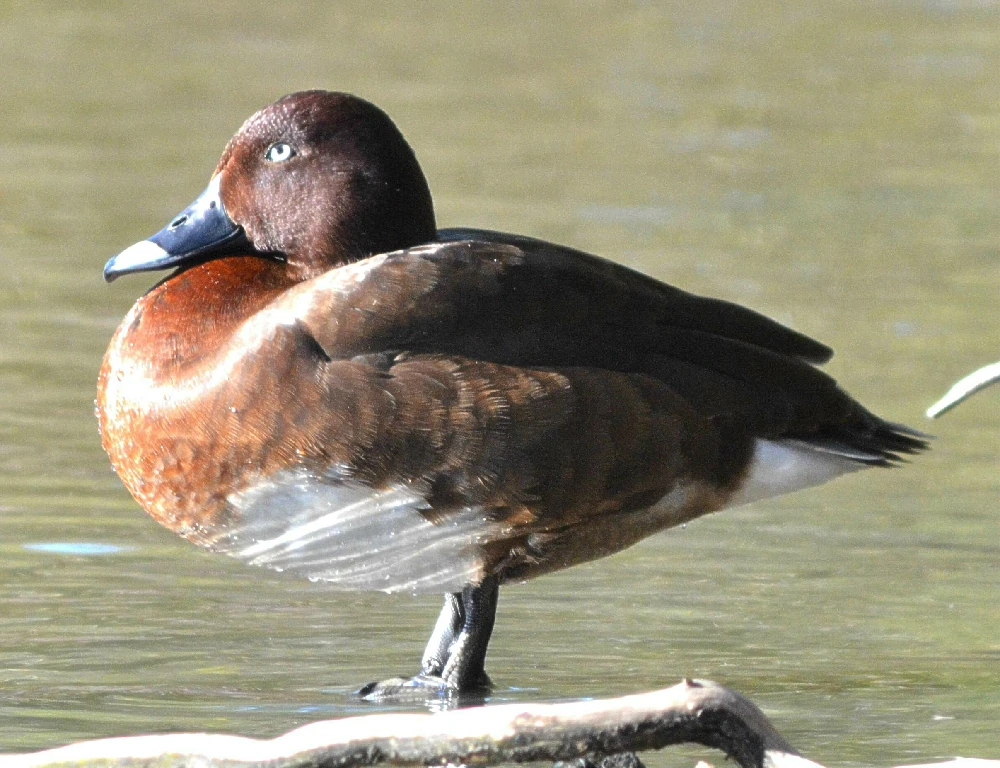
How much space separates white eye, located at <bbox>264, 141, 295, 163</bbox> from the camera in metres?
5.02

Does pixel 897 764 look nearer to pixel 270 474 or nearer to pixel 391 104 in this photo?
pixel 270 474

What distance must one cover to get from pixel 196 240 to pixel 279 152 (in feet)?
0.95

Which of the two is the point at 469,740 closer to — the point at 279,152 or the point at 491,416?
the point at 491,416

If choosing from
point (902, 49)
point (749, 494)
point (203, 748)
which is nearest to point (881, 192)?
point (902, 49)

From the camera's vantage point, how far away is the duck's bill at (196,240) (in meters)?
5.09

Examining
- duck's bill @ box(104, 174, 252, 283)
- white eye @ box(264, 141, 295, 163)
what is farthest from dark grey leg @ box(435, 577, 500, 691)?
white eye @ box(264, 141, 295, 163)

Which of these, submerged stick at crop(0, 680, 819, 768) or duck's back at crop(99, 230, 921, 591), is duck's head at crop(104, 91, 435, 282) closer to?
duck's back at crop(99, 230, 921, 591)

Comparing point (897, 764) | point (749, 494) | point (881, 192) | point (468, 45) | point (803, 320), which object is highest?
point (468, 45)

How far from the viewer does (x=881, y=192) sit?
12.2 meters

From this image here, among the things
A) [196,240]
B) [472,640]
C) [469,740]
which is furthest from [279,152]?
[469,740]

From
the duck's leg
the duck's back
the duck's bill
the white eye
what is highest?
the white eye

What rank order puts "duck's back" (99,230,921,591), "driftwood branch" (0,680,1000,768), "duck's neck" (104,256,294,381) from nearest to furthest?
"driftwood branch" (0,680,1000,768) → "duck's back" (99,230,921,591) → "duck's neck" (104,256,294,381)

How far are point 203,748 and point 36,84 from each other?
11.6 metres

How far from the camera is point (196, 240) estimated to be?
509 centimetres
